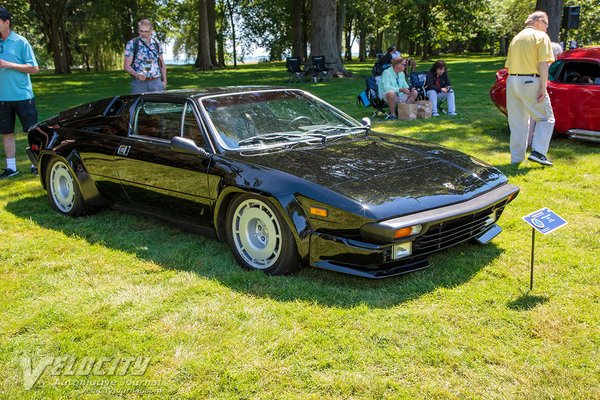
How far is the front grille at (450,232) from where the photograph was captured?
3.85m

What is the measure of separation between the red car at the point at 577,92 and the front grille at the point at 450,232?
4.84 meters

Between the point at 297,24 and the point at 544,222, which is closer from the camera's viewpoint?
the point at 544,222

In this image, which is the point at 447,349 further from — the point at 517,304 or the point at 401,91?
the point at 401,91

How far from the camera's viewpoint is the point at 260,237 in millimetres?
4246

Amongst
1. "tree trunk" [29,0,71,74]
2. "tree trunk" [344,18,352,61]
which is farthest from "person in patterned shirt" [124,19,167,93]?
"tree trunk" [344,18,352,61]

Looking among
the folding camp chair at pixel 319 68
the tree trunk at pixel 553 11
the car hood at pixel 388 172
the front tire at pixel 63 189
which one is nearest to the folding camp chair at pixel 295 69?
the folding camp chair at pixel 319 68

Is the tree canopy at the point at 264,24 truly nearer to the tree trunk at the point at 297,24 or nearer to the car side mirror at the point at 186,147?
the tree trunk at the point at 297,24

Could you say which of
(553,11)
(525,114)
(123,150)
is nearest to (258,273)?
(123,150)

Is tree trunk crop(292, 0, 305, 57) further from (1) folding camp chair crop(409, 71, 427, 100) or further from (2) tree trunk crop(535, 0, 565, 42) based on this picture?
(1) folding camp chair crop(409, 71, 427, 100)

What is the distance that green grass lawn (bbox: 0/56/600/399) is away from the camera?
9.48 feet

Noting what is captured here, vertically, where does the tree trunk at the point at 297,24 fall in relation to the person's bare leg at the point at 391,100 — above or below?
above

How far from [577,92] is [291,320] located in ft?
21.7

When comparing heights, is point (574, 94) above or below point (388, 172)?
above

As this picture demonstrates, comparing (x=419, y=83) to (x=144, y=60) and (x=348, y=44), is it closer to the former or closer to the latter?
(x=144, y=60)
